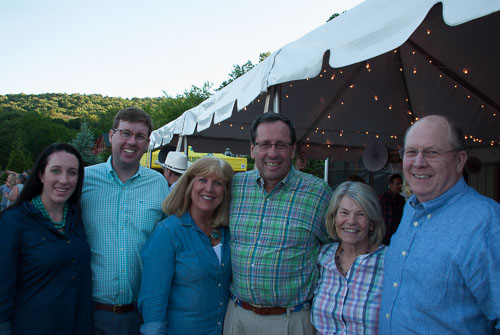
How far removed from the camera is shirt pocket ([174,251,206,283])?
80.0 inches

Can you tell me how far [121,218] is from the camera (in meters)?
2.29

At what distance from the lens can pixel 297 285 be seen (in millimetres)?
2084

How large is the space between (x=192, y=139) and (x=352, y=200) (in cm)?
585

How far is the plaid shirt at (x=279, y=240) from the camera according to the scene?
81.9 inches

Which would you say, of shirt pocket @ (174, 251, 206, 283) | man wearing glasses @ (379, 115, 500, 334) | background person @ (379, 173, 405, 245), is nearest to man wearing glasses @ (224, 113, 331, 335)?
shirt pocket @ (174, 251, 206, 283)

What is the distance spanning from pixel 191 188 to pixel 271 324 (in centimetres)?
96

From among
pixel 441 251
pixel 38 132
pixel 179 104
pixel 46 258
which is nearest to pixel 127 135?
pixel 46 258

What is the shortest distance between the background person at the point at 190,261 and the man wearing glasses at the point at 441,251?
966mm

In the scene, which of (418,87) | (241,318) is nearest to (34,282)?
(241,318)

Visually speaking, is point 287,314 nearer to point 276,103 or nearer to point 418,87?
point 276,103

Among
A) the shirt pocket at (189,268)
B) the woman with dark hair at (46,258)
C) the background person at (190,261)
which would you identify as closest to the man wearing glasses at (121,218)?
the woman with dark hair at (46,258)

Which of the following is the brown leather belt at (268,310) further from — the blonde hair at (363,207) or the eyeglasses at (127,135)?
the eyeglasses at (127,135)

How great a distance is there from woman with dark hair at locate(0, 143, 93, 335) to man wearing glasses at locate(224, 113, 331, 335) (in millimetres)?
906

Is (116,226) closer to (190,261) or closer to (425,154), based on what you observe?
(190,261)
